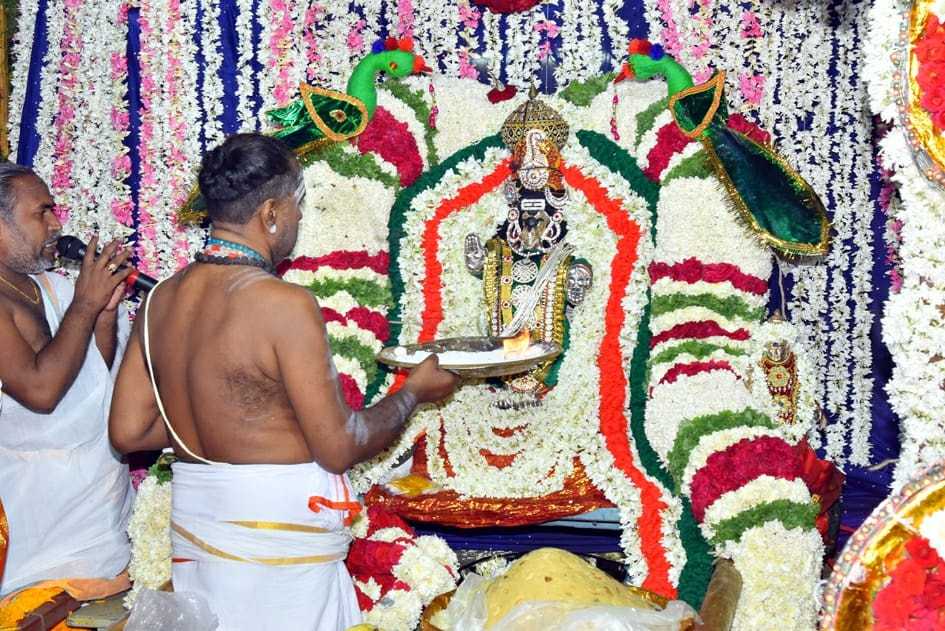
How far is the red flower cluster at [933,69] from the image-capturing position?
2.57 metres

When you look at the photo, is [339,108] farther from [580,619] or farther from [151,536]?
[580,619]

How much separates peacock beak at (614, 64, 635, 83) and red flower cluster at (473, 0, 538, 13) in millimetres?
500

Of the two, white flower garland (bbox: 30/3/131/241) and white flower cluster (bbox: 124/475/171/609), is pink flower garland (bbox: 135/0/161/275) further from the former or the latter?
white flower cluster (bbox: 124/475/171/609)

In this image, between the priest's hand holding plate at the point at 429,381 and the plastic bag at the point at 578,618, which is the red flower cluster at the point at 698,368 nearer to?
the priest's hand holding plate at the point at 429,381

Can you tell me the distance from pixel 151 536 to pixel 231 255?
5.22ft

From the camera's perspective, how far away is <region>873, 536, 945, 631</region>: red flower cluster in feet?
8.27

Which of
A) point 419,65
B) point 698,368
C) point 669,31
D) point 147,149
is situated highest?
point 669,31

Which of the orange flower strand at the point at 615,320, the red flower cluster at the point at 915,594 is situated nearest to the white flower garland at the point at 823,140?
the orange flower strand at the point at 615,320

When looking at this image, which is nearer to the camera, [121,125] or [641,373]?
[641,373]

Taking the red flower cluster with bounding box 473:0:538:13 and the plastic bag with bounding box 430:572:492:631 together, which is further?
the red flower cluster with bounding box 473:0:538:13

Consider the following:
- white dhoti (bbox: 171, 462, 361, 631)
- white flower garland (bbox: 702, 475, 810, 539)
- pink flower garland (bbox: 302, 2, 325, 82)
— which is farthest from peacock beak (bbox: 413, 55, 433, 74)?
white flower garland (bbox: 702, 475, 810, 539)

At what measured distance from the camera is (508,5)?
461 cm

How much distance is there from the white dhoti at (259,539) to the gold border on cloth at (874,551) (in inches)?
54.3

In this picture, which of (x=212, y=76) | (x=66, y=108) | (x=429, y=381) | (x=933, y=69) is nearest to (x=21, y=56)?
(x=66, y=108)
